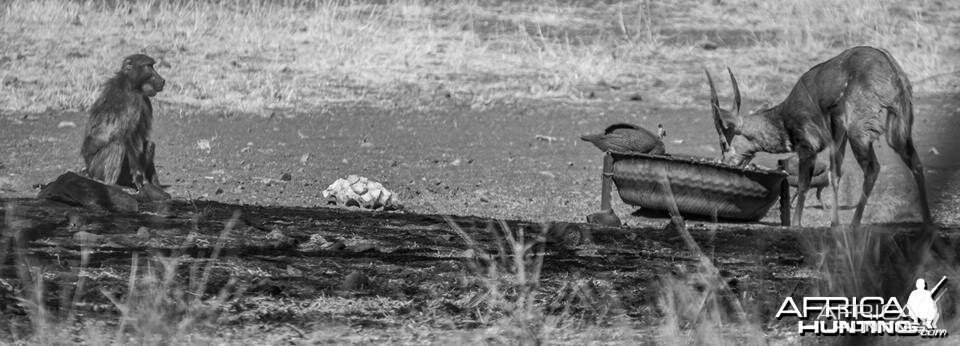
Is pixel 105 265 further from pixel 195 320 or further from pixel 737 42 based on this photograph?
pixel 737 42

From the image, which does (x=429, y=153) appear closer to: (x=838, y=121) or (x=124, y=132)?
(x=124, y=132)

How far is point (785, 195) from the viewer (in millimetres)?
9367

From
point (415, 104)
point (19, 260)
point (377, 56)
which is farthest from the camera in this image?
point (377, 56)

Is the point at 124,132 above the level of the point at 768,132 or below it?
below

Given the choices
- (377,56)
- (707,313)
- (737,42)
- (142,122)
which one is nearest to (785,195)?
(707,313)


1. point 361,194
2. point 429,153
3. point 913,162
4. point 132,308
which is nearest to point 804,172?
point 913,162

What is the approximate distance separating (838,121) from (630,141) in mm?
1386

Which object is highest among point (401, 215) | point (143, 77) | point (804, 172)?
point (143, 77)

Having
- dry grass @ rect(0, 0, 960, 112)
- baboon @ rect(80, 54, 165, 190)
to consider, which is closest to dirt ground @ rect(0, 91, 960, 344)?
baboon @ rect(80, 54, 165, 190)

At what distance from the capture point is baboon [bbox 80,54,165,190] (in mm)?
9922

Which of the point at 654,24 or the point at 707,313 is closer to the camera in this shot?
the point at 707,313

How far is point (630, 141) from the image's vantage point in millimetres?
9438

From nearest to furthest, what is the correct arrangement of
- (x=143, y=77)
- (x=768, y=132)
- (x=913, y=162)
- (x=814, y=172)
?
(x=913, y=162)
(x=768, y=132)
(x=143, y=77)
(x=814, y=172)

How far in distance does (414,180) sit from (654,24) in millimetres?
7093
